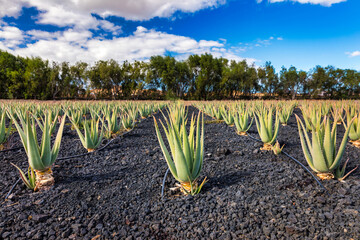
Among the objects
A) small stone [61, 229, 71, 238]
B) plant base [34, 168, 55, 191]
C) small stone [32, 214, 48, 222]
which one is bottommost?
small stone [61, 229, 71, 238]

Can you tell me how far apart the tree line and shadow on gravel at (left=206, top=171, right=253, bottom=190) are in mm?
30545

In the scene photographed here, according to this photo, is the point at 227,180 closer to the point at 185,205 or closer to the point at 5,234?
the point at 185,205

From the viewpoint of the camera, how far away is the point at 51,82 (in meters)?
31.9

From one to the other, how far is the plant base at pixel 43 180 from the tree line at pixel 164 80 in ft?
100

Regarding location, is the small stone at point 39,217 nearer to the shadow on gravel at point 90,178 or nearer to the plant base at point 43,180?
the plant base at point 43,180

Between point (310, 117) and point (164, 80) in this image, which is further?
point (164, 80)

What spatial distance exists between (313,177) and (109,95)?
131 feet

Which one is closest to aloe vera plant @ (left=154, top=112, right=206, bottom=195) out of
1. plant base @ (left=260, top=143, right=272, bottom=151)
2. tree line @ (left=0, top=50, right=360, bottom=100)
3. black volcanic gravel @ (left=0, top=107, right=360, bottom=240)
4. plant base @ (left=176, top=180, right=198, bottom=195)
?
plant base @ (left=176, top=180, right=198, bottom=195)

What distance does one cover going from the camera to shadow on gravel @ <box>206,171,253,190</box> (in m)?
2.26

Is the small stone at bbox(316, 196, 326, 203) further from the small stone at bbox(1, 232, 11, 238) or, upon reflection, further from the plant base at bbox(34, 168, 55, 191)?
the plant base at bbox(34, 168, 55, 191)

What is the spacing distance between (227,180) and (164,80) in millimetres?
37517

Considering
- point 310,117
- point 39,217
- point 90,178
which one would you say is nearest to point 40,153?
point 90,178

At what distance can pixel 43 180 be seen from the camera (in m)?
2.28

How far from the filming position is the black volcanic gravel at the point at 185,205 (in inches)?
62.6
